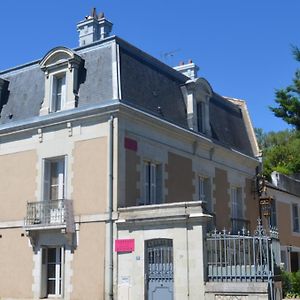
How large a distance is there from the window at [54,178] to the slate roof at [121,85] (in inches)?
81.8

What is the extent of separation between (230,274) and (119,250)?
372 centimetres

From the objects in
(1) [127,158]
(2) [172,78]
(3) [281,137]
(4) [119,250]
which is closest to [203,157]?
(2) [172,78]

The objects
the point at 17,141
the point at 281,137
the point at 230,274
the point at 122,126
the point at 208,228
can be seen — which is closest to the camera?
the point at 230,274

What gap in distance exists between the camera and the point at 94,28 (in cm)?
2153

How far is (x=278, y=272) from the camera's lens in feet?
46.3

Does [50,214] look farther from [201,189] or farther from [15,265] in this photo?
[201,189]

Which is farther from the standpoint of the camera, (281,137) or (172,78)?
(281,137)

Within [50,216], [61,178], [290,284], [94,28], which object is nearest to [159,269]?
[50,216]

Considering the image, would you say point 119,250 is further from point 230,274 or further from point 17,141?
point 17,141

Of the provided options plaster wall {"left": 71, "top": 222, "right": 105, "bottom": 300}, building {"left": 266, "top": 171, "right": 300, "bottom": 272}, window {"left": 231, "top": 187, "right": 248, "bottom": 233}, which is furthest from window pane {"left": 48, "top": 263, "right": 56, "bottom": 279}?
building {"left": 266, "top": 171, "right": 300, "bottom": 272}

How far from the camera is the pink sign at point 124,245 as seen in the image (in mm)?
15789

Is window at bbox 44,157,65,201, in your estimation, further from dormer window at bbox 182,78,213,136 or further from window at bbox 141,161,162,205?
dormer window at bbox 182,78,213,136

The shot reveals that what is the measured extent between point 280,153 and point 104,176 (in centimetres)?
3227

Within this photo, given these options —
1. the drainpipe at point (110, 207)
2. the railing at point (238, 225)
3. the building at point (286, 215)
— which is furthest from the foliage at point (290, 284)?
the drainpipe at point (110, 207)
